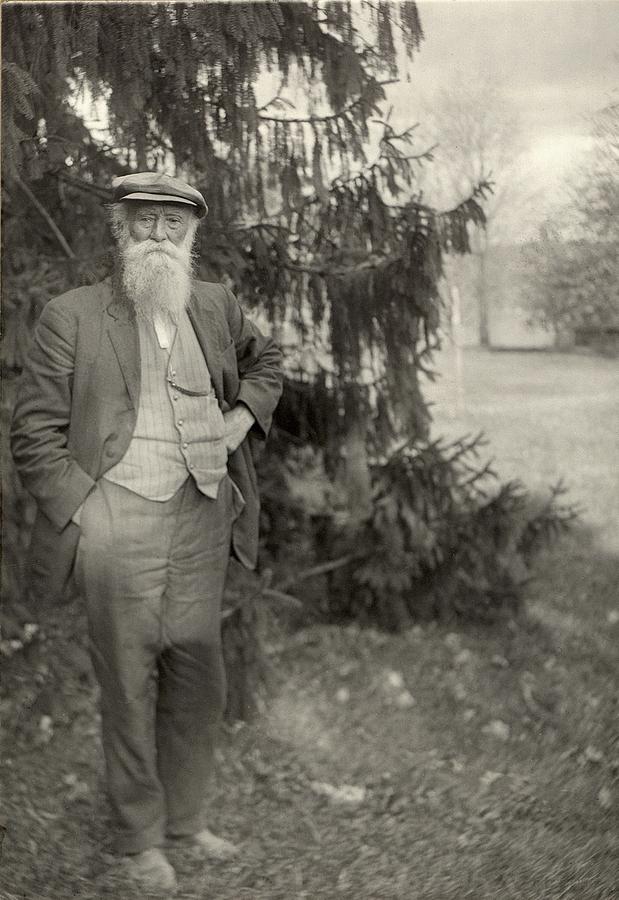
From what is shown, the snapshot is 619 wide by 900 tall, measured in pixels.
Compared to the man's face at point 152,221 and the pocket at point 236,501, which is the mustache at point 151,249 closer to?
the man's face at point 152,221

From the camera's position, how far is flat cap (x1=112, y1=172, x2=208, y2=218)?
9.25 feet

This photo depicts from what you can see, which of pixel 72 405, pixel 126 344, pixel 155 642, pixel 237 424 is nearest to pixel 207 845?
pixel 155 642

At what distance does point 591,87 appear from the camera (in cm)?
338

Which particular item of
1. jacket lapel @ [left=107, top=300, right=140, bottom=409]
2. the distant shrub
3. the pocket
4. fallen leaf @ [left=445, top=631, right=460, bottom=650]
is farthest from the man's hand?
fallen leaf @ [left=445, top=631, right=460, bottom=650]

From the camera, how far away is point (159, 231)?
2855 millimetres

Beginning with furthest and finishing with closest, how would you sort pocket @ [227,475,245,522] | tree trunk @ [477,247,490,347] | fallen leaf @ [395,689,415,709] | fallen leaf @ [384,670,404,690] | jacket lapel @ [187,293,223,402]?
fallen leaf @ [384,670,404,690] → fallen leaf @ [395,689,415,709] → tree trunk @ [477,247,490,347] → pocket @ [227,475,245,522] → jacket lapel @ [187,293,223,402]

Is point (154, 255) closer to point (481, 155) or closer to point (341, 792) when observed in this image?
point (481, 155)

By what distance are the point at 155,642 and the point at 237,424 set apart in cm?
73

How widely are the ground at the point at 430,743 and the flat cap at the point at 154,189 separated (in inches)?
63.6

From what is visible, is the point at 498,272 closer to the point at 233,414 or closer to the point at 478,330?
the point at 478,330

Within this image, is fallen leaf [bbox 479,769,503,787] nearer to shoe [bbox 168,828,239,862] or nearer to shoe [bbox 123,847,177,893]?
shoe [bbox 168,828,239,862]

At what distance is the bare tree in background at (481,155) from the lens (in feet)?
11.6

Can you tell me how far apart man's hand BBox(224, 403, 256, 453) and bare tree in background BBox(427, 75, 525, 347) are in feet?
4.13

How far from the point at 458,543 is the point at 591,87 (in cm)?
215
